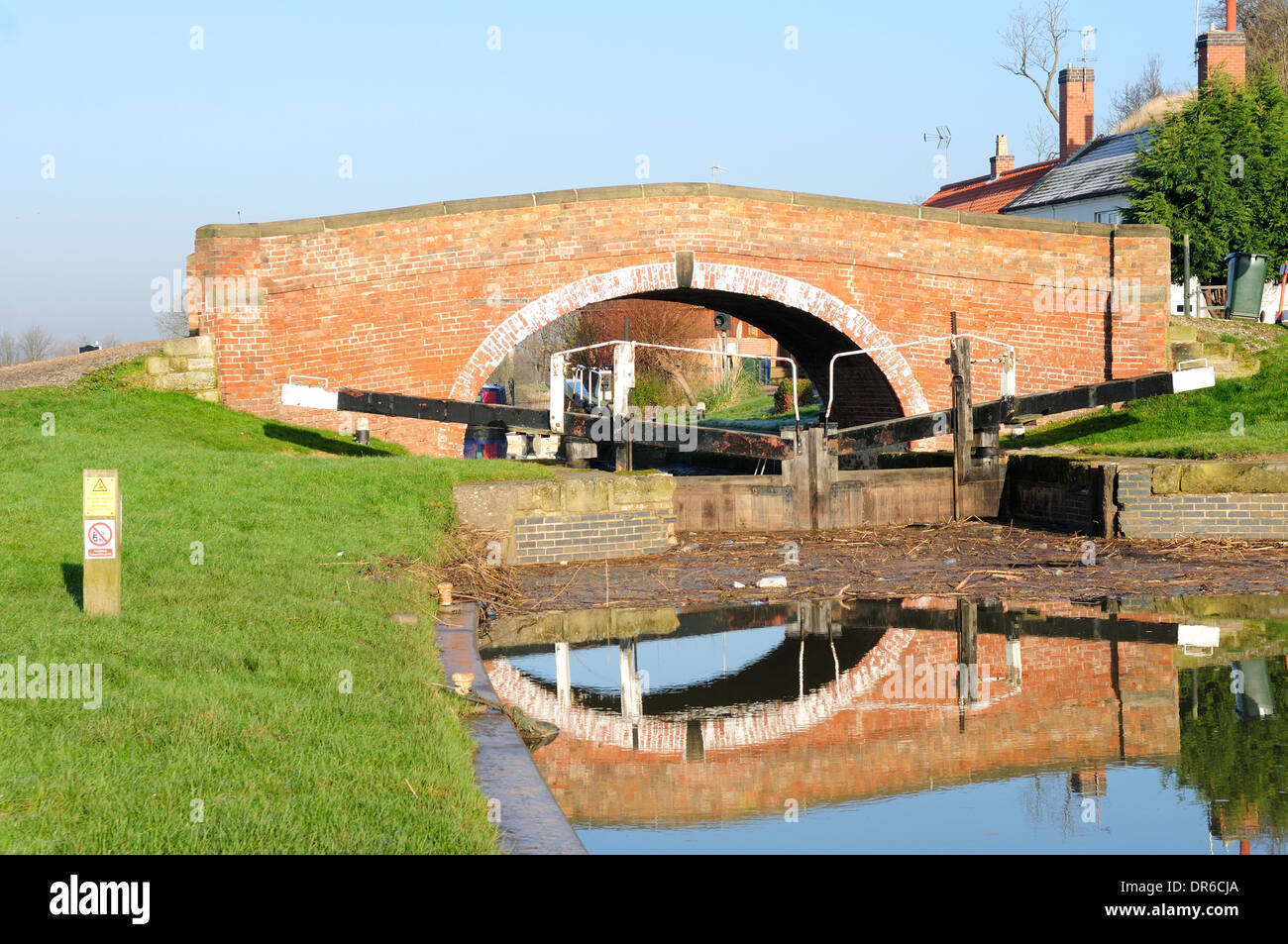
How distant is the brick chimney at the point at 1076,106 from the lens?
43.4m

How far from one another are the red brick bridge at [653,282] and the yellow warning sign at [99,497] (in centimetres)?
1218

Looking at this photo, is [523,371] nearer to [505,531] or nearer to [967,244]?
[967,244]

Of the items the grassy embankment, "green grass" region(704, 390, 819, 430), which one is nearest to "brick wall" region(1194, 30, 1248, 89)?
"green grass" region(704, 390, 819, 430)

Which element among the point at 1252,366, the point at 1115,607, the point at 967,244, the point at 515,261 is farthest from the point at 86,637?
the point at 1252,366

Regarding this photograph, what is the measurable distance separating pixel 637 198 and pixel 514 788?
15.9 metres

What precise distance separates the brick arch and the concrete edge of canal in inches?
510

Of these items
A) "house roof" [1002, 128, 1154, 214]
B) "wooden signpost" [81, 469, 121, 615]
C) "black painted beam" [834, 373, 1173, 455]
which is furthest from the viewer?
"house roof" [1002, 128, 1154, 214]

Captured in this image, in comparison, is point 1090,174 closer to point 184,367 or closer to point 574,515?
point 184,367

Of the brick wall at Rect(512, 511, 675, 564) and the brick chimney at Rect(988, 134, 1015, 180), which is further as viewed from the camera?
the brick chimney at Rect(988, 134, 1015, 180)

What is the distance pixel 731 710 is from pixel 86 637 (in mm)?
3254

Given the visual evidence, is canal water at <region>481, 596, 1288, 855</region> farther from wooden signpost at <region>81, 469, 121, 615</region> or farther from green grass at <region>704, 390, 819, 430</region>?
green grass at <region>704, 390, 819, 430</region>

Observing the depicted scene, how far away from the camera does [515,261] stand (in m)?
19.3

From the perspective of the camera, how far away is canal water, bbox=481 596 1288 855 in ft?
16.0

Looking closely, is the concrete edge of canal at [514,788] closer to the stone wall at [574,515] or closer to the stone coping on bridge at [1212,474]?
the stone wall at [574,515]
